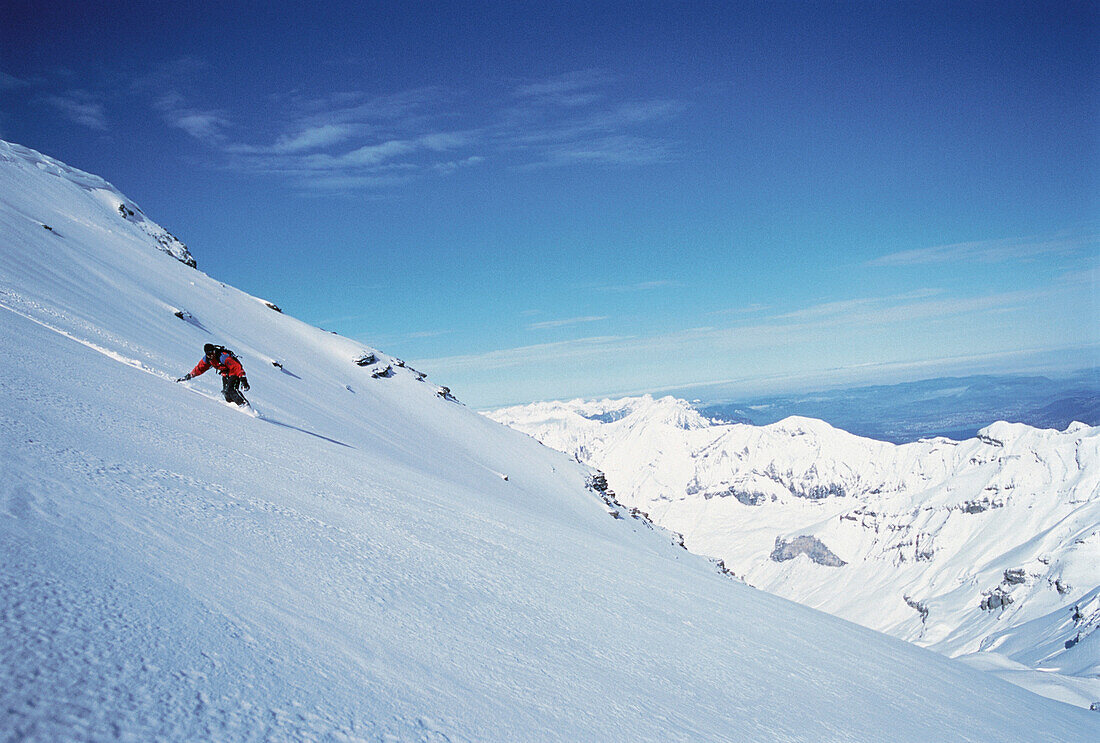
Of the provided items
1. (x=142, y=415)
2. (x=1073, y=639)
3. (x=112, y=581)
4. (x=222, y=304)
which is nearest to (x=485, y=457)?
(x=222, y=304)

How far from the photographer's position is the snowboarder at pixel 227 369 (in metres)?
13.4

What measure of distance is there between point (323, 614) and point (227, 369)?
422 inches

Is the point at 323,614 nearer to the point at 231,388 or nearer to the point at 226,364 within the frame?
the point at 226,364

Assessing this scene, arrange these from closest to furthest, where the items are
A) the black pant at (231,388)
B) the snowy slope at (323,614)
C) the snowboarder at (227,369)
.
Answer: the snowy slope at (323,614)
the snowboarder at (227,369)
the black pant at (231,388)

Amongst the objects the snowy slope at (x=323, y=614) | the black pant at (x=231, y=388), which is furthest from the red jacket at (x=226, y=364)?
the snowy slope at (x=323, y=614)

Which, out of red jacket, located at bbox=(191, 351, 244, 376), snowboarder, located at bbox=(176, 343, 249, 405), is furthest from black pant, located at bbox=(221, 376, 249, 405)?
red jacket, located at bbox=(191, 351, 244, 376)

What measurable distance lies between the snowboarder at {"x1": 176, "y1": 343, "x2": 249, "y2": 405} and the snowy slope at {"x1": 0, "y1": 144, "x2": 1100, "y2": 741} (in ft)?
2.04

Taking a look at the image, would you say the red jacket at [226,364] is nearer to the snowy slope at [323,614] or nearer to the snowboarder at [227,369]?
the snowboarder at [227,369]

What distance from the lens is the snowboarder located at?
1340cm

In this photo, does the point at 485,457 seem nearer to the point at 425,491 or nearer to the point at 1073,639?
the point at 425,491

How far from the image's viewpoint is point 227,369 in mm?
13586

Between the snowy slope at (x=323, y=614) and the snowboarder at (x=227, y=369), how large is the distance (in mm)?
620

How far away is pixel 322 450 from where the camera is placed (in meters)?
12.8

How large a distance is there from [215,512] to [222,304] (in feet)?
128
